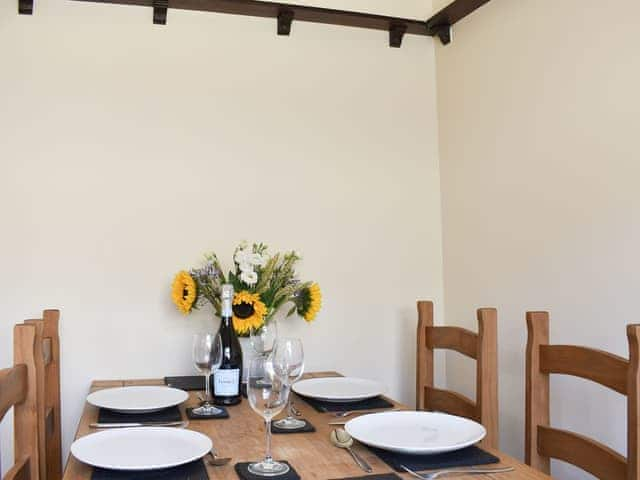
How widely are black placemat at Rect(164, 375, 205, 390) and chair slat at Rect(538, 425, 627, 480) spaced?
3.42 feet

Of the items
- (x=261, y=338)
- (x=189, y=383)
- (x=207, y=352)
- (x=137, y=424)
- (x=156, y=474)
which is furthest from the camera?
(x=189, y=383)

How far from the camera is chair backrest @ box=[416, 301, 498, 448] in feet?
5.63

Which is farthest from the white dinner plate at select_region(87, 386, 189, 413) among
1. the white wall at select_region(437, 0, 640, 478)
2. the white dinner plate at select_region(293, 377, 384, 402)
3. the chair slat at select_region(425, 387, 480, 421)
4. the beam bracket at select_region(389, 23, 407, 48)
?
the beam bracket at select_region(389, 23, 407, 48)

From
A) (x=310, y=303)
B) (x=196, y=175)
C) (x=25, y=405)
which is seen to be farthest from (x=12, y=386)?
(x=196, y=175)

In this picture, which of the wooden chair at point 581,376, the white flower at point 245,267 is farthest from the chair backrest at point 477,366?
the white flower at point 245,267

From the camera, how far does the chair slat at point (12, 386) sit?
46.9 inches

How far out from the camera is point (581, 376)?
1.48 meters

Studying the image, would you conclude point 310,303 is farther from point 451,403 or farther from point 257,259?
point 451,403

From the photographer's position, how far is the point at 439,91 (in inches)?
110

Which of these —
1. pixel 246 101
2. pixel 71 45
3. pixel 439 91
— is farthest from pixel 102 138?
pixel 439 91

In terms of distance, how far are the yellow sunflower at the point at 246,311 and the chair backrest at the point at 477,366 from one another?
1.92 feet

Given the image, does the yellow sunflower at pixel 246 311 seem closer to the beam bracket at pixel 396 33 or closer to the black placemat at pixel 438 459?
the black placemat at pixel 438 459

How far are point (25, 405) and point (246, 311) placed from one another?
701 millimetres

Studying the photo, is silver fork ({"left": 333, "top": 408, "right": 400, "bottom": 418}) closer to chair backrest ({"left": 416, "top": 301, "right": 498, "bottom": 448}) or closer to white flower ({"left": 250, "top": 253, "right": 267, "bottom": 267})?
chair backrest ({"left": 416, "top": 301, "right": 498, "bottom": 448})
